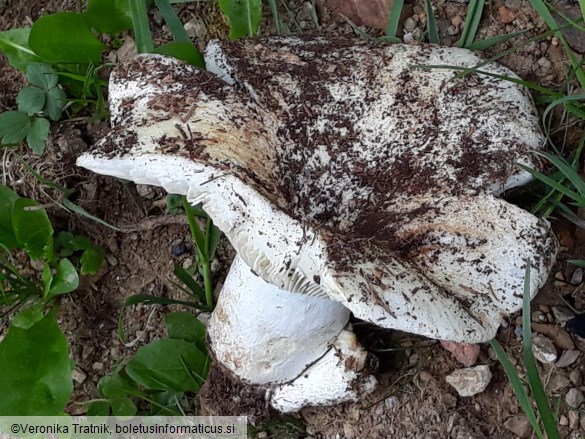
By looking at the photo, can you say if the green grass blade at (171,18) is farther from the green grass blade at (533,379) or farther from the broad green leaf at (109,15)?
the green grass blade at (533,379)

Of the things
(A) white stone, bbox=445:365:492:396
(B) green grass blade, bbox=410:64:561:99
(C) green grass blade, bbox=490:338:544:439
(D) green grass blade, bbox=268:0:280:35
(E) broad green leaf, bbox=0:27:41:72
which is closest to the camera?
(C) green grass blade, bbox=490:338:544:439

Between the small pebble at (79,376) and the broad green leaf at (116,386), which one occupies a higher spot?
the broad green leaf at (116,386)

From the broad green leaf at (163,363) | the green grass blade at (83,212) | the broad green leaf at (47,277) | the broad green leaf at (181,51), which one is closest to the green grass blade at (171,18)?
the broad green leaf at (181,51)

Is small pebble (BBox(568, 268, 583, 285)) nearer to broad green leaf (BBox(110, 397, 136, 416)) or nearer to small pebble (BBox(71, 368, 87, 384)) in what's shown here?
broad green leaf (BBox(110, 397, 136, 416))

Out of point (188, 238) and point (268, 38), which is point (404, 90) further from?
point (188, 238)

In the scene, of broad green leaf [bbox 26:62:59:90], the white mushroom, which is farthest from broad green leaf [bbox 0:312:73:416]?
broad green leaf [bbox 26:62:59:90]

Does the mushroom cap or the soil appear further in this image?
the soil

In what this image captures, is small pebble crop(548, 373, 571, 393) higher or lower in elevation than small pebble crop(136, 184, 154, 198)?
lower

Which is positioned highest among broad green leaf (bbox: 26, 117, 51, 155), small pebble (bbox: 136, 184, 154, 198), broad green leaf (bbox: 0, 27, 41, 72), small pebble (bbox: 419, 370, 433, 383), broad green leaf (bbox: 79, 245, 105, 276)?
broad green leaf (bbox: 0, 27, 41, 72)
